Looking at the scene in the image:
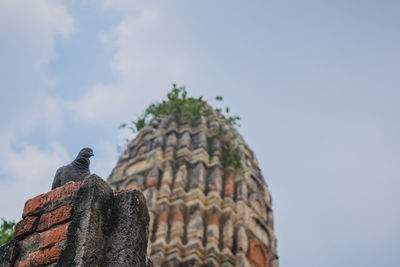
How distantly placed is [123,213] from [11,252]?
68 cm

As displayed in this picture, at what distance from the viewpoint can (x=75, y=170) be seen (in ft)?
13.2

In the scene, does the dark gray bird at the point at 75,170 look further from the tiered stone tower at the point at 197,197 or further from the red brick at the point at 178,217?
the red brick at the point at 178,217

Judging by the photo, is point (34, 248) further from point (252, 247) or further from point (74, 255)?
point (252, 247)

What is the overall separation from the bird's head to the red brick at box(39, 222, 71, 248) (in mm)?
1001

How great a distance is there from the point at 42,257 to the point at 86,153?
3.97 ft

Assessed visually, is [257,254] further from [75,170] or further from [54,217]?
[54,217]

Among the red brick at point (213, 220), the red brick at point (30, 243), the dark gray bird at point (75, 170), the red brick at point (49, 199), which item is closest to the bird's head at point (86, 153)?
the dark gray bird at point (75, 170)

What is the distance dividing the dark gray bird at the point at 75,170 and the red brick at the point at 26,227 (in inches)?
20.1

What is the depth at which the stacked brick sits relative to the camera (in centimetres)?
312

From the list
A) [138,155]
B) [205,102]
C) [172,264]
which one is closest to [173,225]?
[172,264]

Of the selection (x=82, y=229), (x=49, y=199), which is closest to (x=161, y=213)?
(x=49, y=199)

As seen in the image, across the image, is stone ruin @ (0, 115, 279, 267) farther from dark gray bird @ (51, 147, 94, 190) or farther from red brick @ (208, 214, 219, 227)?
Answer: dark gray bird @ (51, 147, 94, 190)

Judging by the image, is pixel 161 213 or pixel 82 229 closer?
pixel 82 229

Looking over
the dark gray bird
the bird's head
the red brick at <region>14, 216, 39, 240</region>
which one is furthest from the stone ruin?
the bird's head
